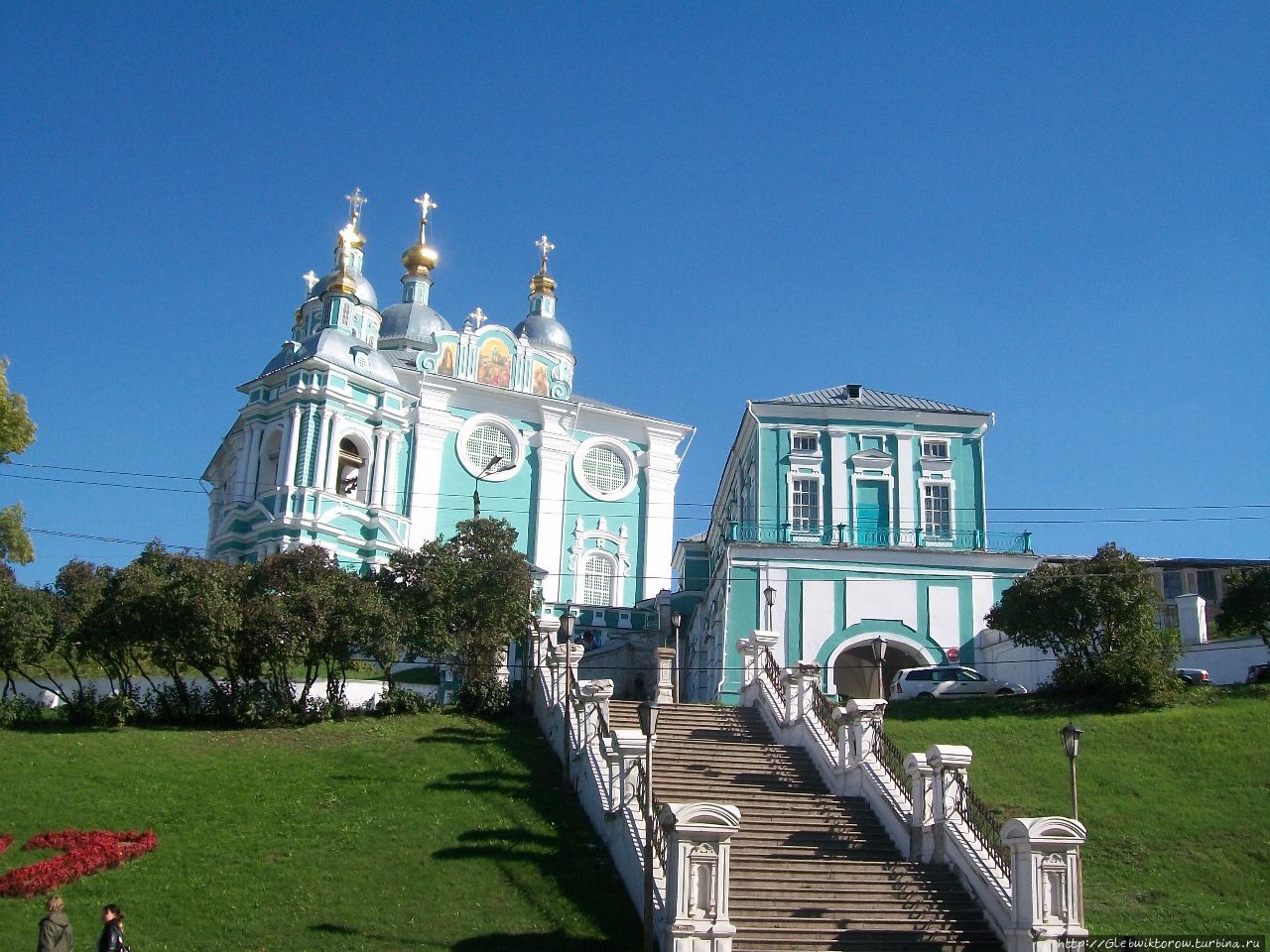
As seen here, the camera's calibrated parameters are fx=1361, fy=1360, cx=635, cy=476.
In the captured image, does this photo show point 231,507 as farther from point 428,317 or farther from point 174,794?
point 174,794

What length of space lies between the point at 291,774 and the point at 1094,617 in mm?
16567

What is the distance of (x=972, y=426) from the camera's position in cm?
3881

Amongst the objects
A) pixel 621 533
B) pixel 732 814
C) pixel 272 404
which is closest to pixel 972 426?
pixel 621 533

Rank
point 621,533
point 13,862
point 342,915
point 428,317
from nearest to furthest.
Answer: point 342,915
point 13,862
point 621,533
point 428,317

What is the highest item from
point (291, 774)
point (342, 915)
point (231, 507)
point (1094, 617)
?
point (231, 507)

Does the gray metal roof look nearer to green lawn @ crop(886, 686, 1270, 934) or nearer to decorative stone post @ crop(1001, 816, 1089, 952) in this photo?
green lawn @ crop(886, 686, 1270, 934)

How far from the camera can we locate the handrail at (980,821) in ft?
54.7

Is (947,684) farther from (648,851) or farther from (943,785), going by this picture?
(648,851)

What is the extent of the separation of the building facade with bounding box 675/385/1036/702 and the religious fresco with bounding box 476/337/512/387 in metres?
13.0

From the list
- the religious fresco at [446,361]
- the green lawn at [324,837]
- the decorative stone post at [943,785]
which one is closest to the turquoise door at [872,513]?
the green lawn at [324,837]

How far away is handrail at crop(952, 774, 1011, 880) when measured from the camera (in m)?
16.7

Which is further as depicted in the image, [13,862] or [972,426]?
[972,426]

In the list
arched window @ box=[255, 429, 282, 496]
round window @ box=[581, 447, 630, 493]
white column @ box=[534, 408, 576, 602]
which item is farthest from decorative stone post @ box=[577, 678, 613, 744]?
round window @ box=[581, 447, 630, 493]

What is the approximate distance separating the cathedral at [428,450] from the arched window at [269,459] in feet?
0.24
